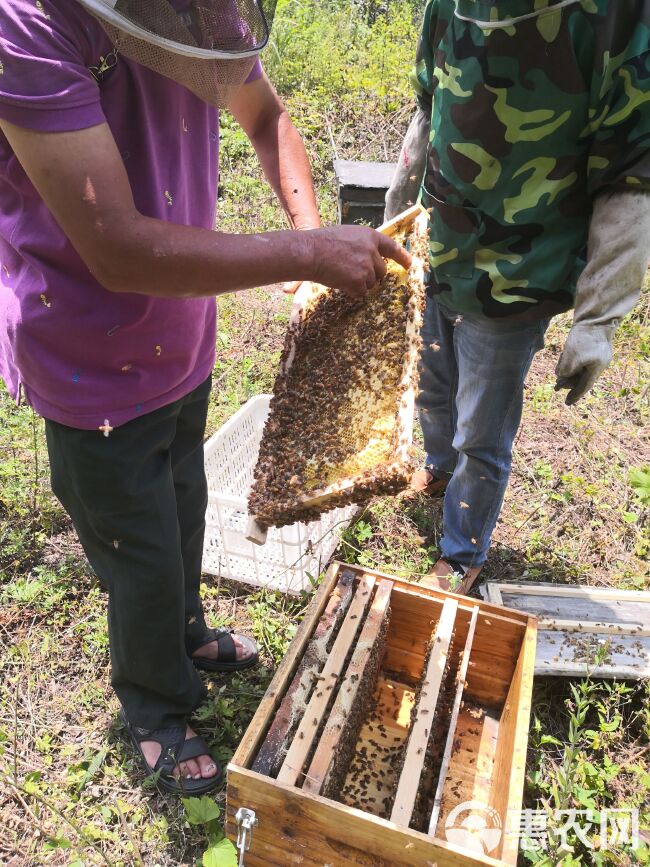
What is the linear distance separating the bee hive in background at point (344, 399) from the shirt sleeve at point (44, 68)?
0.99m

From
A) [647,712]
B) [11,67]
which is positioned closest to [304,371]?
[11,67]

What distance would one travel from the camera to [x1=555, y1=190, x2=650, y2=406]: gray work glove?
2043 mm

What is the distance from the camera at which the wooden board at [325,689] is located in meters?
1.70

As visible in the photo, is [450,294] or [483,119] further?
[450,294]

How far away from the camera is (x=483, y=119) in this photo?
217 centimetres

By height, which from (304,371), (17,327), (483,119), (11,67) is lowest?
(304,371)

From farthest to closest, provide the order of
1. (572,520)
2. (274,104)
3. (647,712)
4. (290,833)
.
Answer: (572,520)
(647,712)
(274,104)
(290,833)

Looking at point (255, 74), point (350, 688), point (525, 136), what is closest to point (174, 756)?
point (350, 688)

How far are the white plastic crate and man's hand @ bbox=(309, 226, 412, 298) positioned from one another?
1.32 metres

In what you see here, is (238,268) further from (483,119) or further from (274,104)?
(483,119)

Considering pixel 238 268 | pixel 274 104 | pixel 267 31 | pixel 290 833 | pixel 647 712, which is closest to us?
pixel 238 268

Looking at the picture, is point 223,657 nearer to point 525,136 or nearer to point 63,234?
point 63,234

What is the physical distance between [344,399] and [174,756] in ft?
4.55

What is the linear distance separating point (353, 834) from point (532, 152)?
208 centimetres
